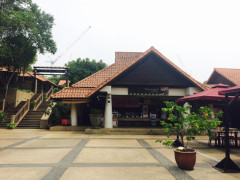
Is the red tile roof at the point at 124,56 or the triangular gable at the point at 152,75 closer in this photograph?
the triangular gable at the point at 152,75

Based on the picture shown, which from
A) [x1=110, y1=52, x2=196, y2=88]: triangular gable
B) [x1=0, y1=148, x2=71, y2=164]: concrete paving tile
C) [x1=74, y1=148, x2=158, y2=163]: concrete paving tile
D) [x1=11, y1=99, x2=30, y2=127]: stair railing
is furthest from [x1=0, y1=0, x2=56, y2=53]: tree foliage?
[x1=74, y1=148, x2=158, y2=163]: concrete paving tile

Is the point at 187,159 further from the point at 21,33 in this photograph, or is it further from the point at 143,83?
the point at 21,33

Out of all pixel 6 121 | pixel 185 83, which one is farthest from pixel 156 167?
pixel 6 121

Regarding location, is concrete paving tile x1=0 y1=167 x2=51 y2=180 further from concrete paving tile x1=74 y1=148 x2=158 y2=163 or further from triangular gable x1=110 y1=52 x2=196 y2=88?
triangular gable x1=110 y1=52 x2=196 y2=88

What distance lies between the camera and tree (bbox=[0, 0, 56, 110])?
15.8 metres

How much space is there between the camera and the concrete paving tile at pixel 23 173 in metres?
4.25

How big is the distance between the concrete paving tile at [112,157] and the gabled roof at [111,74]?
19.2 ft

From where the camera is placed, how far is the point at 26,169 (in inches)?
189

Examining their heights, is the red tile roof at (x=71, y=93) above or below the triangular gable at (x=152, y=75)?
below

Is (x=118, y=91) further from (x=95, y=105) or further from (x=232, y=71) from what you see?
(x=232, y=71)

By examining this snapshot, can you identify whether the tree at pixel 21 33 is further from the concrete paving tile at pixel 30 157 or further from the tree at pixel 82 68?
the concrete paving tile at pixel 30 157

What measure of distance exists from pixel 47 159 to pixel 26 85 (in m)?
24.5

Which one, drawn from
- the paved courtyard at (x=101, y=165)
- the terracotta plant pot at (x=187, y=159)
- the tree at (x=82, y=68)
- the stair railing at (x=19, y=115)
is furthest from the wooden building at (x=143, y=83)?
the tree at (x=82, y=68)

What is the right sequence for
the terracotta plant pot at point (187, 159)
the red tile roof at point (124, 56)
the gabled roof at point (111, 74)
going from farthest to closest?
1. the red tile roof at point (124, 56)
2. the gabled roof at point (111, 74)
3. the terracotta plant pot at point (187, 159)
